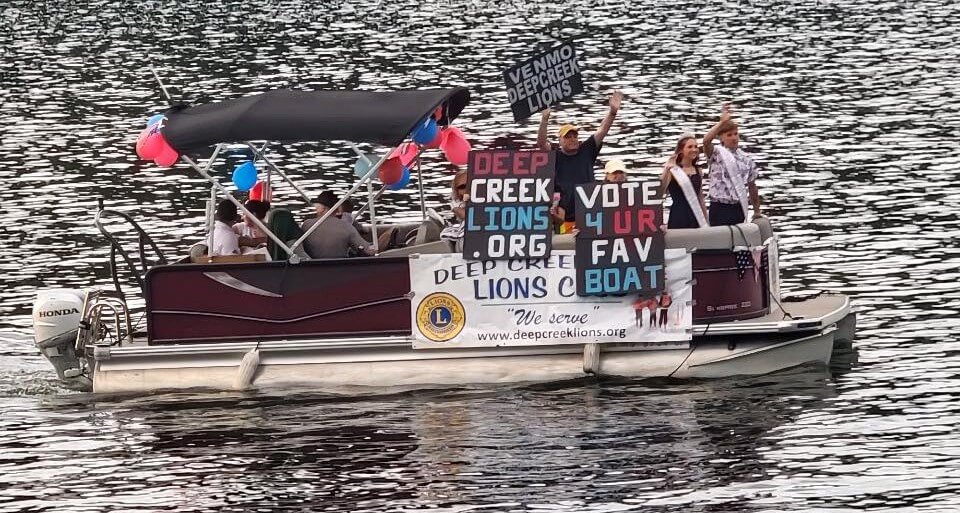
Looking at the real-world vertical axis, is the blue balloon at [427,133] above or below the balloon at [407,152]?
above

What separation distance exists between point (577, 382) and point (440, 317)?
156 cm

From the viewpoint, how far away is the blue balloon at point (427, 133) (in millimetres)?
19328

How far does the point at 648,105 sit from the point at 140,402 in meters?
24.8

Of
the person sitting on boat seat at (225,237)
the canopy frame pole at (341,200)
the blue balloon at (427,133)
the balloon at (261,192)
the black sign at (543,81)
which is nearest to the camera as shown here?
the canopy frame pole at (341,200)

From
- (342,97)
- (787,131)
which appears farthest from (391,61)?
(342,97)

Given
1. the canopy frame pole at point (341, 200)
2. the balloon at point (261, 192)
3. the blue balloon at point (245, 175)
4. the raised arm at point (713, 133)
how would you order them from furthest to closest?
the balloon at point (261, 192) → the blue balloon at point (245, 175) → the raised arm at point (713, 133) → the canopy frame pole at point (341, 200)

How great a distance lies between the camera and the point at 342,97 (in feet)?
A: 61.8

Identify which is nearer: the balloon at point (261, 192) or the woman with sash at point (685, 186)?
the woman with sash at point (685, 186)

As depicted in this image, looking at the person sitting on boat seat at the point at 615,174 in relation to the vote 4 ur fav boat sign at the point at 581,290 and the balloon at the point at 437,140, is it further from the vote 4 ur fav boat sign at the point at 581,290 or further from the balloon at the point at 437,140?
the balloon at the point at 437,140

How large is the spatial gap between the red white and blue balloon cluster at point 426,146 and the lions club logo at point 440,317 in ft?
5.58

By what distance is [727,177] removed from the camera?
1898 cm

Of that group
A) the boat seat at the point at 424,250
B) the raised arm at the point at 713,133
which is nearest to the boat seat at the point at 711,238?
the raised arm at the point at 713,133

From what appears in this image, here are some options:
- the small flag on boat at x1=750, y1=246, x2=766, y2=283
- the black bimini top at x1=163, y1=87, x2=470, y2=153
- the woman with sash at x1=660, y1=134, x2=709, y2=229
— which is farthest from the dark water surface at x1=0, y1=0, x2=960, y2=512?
the black bimini top at x1=163, y1=87, x2=470, y2=153

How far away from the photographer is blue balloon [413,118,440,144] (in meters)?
19.3
